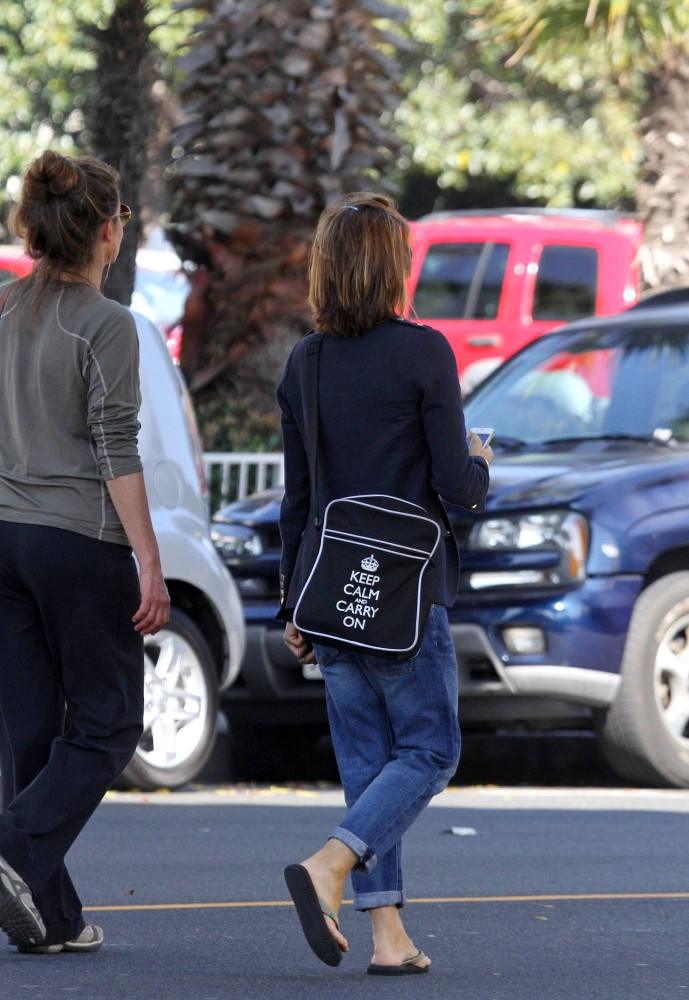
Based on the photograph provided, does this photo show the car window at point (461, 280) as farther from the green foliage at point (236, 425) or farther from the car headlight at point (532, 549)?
the car headlight at point (532, 549)

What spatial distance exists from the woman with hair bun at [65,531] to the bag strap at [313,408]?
0.37m

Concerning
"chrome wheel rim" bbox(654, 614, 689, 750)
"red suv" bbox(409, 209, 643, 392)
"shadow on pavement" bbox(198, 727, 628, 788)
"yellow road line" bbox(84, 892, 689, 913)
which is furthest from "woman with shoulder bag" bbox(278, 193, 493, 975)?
"red suv" bbox(409, 209, 643, 392)

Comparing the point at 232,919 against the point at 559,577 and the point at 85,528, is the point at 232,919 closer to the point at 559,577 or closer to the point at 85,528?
the point at 85,528

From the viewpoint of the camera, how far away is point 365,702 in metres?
4.34

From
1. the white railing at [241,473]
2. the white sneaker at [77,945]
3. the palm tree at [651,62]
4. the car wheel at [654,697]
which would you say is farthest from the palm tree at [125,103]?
the white sneaker at [77,945]

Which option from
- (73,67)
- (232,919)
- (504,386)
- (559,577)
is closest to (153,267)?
(73,67)

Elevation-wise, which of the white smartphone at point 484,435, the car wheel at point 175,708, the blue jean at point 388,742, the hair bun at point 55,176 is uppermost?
the hair bun at point 55,176

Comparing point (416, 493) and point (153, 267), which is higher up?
point (416, 493)

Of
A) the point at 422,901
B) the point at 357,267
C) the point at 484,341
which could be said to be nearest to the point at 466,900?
the point at 422,901

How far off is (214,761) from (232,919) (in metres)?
3.80

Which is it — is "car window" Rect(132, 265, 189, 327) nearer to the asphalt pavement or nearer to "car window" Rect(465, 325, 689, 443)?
"car window" Rect(465, 325, 689, 443)

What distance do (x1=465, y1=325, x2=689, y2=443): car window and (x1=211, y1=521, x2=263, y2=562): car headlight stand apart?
1.08 metres

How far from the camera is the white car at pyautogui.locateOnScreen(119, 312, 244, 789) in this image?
744 cm

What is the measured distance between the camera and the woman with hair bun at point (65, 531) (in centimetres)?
431
